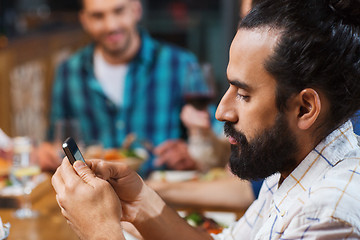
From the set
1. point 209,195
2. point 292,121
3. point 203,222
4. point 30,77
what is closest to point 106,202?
point 292,121

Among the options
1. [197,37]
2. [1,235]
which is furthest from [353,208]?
[197,37]

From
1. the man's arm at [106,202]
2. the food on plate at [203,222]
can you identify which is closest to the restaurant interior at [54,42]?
the food on plate at [203,222]

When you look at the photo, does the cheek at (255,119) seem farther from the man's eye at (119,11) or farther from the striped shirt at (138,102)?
the man's eye at (119,11)

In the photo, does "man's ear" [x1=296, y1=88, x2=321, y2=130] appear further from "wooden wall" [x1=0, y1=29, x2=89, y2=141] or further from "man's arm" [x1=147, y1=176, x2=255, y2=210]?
"wooden wall" [x1=0, y1=29, x2=89, y2=141]

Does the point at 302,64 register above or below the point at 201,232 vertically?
above

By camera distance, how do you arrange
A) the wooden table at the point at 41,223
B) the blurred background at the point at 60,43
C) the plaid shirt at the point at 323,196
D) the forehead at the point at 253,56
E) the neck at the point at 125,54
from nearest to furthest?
the plaid shirt at the point at 323,196, the forehead at the point at 253,56, the wooden table at the point at 41,223, the neck at the point at 125,54, the blurred background at the point at 60,43

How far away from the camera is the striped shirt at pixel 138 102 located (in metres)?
3.68

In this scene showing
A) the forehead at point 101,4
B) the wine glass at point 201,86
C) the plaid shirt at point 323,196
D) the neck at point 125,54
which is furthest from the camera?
the neck at point 125,54


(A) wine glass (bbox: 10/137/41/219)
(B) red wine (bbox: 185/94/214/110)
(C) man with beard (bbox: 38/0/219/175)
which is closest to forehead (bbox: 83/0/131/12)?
(C) man with beard (bbox: 38/0/219/175)

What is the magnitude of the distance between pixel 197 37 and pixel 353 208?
3555 mm

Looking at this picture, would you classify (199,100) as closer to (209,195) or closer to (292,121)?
(209,195)

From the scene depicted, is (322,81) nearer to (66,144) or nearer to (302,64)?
(302,64)

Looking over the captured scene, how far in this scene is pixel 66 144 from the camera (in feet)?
3.55

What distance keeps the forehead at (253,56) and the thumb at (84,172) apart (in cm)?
36
